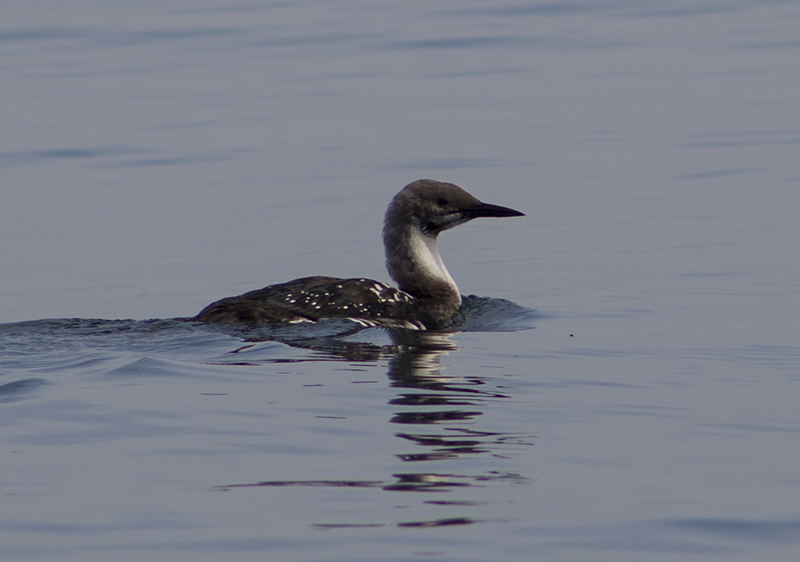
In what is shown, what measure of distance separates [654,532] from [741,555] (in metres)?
0.30

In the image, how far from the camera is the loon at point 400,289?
831cm

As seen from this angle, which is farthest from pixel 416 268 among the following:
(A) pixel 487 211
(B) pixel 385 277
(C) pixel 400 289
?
(B) pixel 385 277

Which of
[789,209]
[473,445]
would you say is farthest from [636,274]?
[473,445]

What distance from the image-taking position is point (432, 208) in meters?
9.33

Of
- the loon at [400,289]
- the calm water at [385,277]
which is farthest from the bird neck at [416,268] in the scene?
the calm water at [385,277]

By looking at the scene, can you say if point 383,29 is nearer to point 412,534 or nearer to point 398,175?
point 398,175

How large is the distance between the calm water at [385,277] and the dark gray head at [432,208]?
686 millimetres

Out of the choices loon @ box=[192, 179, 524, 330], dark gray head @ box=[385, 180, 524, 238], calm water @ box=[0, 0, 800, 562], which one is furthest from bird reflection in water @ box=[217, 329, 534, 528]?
dark gray head @ box=[385, 180, 524, 238]

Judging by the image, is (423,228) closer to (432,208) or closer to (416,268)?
(432,208)

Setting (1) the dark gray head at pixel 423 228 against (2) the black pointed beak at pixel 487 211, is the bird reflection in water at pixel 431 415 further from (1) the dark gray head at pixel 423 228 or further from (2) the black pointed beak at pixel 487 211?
(2) the black pointed beak at pixel 487 211

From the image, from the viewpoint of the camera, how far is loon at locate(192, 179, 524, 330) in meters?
8.31

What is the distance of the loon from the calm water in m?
0.29

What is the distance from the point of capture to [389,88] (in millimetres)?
18266

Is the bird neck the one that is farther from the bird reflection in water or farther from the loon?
the bird reflection in water
